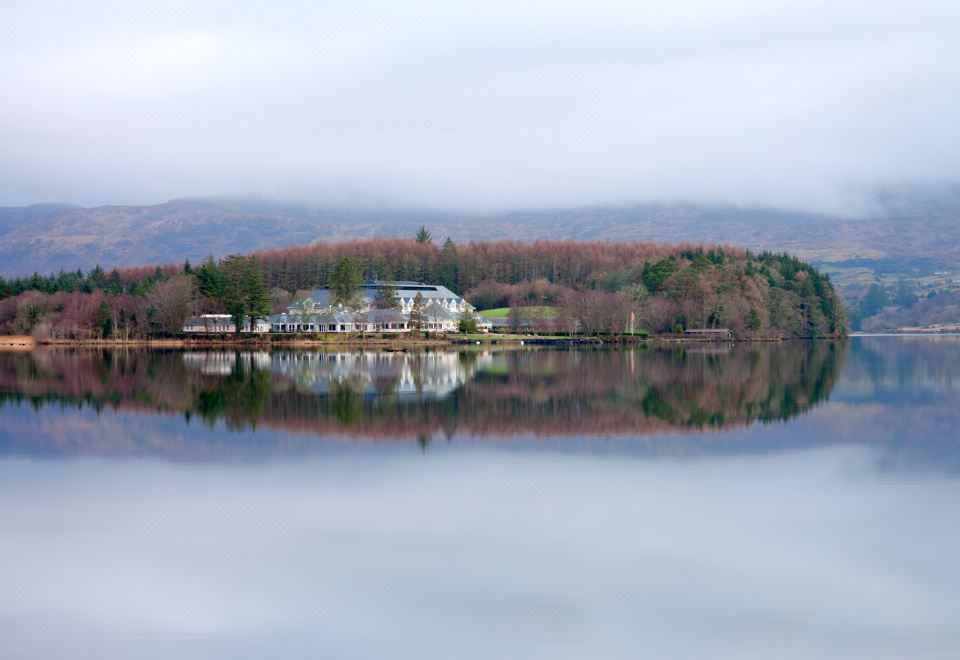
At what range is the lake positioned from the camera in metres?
8.80

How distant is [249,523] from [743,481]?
7.30 m

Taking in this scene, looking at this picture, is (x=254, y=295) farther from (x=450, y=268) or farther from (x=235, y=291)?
(x=450, y=268)

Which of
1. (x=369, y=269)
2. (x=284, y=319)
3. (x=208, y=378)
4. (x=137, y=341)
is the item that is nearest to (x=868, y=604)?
(x=208, y=378)

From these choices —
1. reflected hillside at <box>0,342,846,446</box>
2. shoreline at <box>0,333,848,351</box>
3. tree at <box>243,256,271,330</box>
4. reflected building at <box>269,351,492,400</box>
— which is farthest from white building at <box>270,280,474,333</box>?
reflected hillside at <box>0,342,846,446</box>

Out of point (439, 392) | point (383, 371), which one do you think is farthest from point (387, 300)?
point (439, 392)

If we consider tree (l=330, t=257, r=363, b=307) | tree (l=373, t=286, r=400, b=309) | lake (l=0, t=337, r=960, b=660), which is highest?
tree (l=330, t=257, r=363, b=307)

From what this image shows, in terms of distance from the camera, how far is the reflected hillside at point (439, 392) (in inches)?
856

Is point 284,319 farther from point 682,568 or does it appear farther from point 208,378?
point 682,568

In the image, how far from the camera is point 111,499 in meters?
13.9

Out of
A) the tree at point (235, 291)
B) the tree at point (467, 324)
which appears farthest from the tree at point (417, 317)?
the tree at point (235, 291)

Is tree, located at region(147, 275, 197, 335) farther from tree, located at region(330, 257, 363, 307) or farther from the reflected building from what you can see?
the reflected building

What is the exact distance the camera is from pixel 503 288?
105312 millimetres

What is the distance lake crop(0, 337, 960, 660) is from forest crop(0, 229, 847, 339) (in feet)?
169

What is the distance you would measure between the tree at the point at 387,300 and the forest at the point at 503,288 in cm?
425
